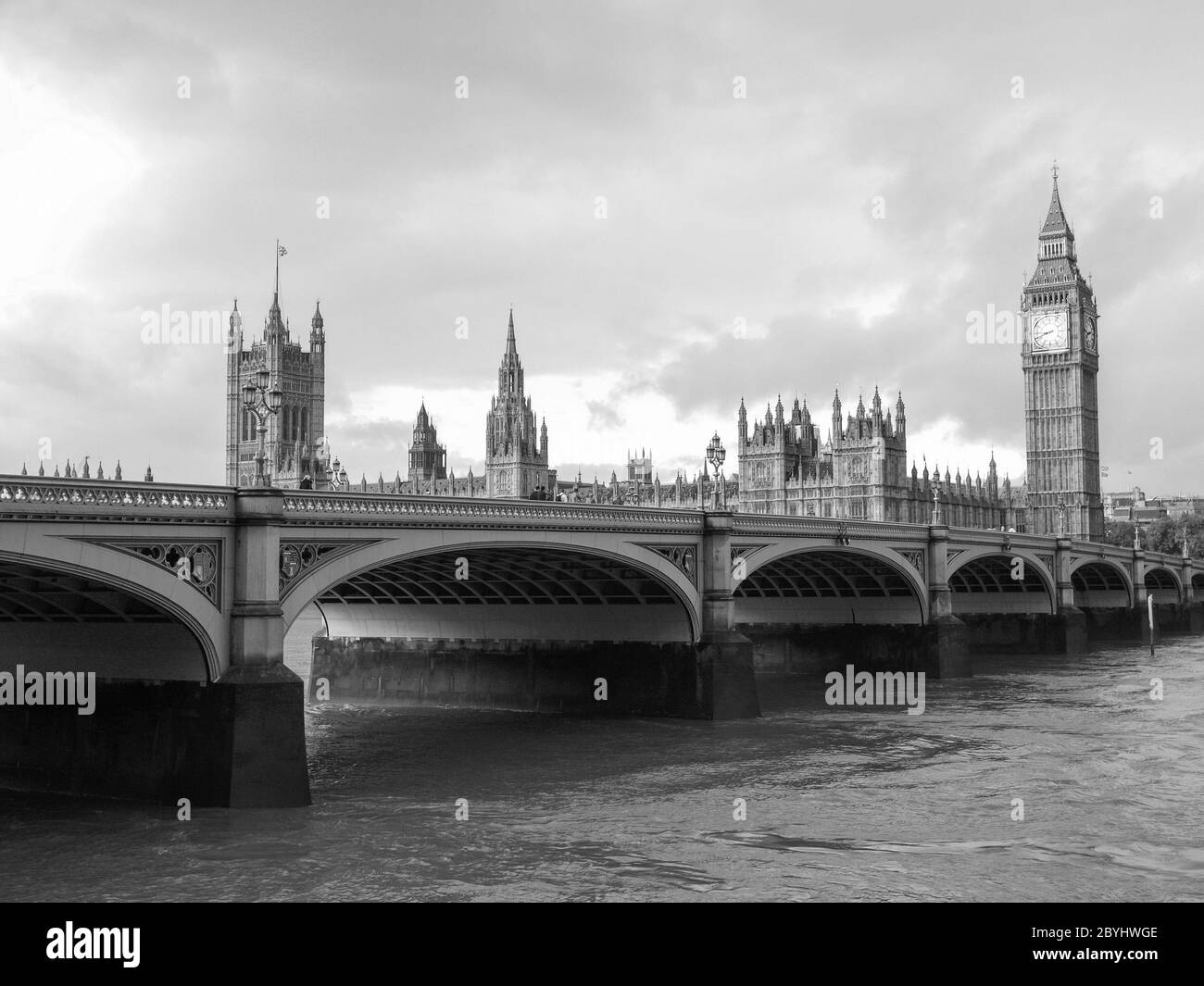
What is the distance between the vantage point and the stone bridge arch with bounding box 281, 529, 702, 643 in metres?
26.9

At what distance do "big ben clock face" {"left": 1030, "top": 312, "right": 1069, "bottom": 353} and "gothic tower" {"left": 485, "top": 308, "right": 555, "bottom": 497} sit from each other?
48.1 m

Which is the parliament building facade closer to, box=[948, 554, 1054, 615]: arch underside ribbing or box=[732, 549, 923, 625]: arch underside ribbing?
box=[948, 554, 1054, 615]: arch underside ribbing

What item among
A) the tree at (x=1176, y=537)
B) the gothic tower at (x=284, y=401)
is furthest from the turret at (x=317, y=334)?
the tree at (x=1176, y=537)

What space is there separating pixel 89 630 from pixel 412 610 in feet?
59.0

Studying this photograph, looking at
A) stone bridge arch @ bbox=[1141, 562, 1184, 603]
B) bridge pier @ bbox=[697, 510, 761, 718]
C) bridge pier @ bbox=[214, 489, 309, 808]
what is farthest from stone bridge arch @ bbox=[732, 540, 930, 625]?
stone bridge arch @ bbox=[1141, 562, 1184, 603]

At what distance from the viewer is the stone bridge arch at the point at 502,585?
2694cm

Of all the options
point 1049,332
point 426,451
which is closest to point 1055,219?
point 1049,332

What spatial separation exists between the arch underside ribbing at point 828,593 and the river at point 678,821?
11.1 meters

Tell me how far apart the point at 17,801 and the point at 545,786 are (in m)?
9.72

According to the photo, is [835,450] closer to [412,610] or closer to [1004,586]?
[1004,586]

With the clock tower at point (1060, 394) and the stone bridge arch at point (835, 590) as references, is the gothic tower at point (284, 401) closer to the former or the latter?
the clock tower at point (1060, 394)

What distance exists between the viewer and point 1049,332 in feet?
429

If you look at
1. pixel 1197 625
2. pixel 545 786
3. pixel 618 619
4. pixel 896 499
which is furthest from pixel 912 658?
pixel 896 499
